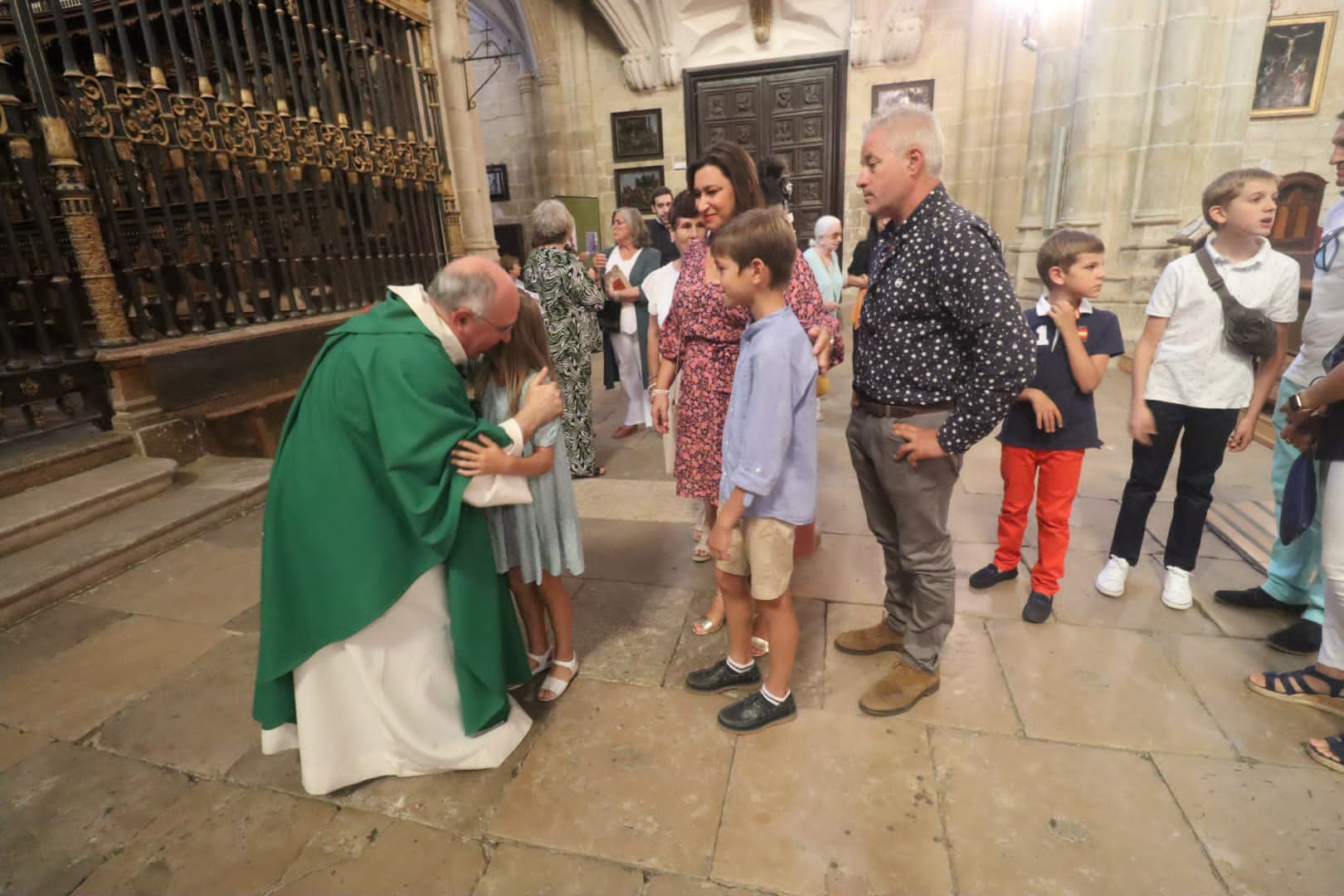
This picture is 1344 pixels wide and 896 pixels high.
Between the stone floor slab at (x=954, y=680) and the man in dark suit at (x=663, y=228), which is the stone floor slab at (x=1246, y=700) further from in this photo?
the man in dark suit at (x=663, y=228)

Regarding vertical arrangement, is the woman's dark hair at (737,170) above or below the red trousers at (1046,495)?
above

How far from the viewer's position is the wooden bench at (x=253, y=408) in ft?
14.4

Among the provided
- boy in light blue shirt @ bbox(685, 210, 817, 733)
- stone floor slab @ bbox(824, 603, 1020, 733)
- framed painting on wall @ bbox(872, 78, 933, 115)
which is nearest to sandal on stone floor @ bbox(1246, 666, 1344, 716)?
stone floor slab @ bbox(824, 603, 1020, 733)

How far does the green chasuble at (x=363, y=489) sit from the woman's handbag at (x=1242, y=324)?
8.48ft

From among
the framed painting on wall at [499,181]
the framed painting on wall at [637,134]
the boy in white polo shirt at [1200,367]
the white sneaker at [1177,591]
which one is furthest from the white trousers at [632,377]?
the framed painting on wall at [499,181]

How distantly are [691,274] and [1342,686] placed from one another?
251 cm

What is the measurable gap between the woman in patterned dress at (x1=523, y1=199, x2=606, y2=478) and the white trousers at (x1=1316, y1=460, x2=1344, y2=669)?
3296 millimetres

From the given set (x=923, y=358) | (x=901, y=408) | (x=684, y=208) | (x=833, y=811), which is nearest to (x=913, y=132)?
(x=923, y=358)

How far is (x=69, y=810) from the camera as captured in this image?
1933 mm

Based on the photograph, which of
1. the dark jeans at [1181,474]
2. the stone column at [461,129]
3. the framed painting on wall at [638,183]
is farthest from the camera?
the framed painting on wall at [638,183]

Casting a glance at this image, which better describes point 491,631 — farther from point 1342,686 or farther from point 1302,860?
point 1342,686

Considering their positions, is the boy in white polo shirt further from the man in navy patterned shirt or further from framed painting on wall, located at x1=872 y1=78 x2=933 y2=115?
framed painting on wall, located at x1=872 y1=78 x2=933 y2=115

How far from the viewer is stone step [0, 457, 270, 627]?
9.84 feet

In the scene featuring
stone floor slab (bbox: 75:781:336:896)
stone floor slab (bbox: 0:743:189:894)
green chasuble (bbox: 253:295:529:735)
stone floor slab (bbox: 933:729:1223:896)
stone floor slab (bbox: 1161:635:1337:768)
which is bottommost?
stone floor slab (bbox: 1161:635:1337:768)
